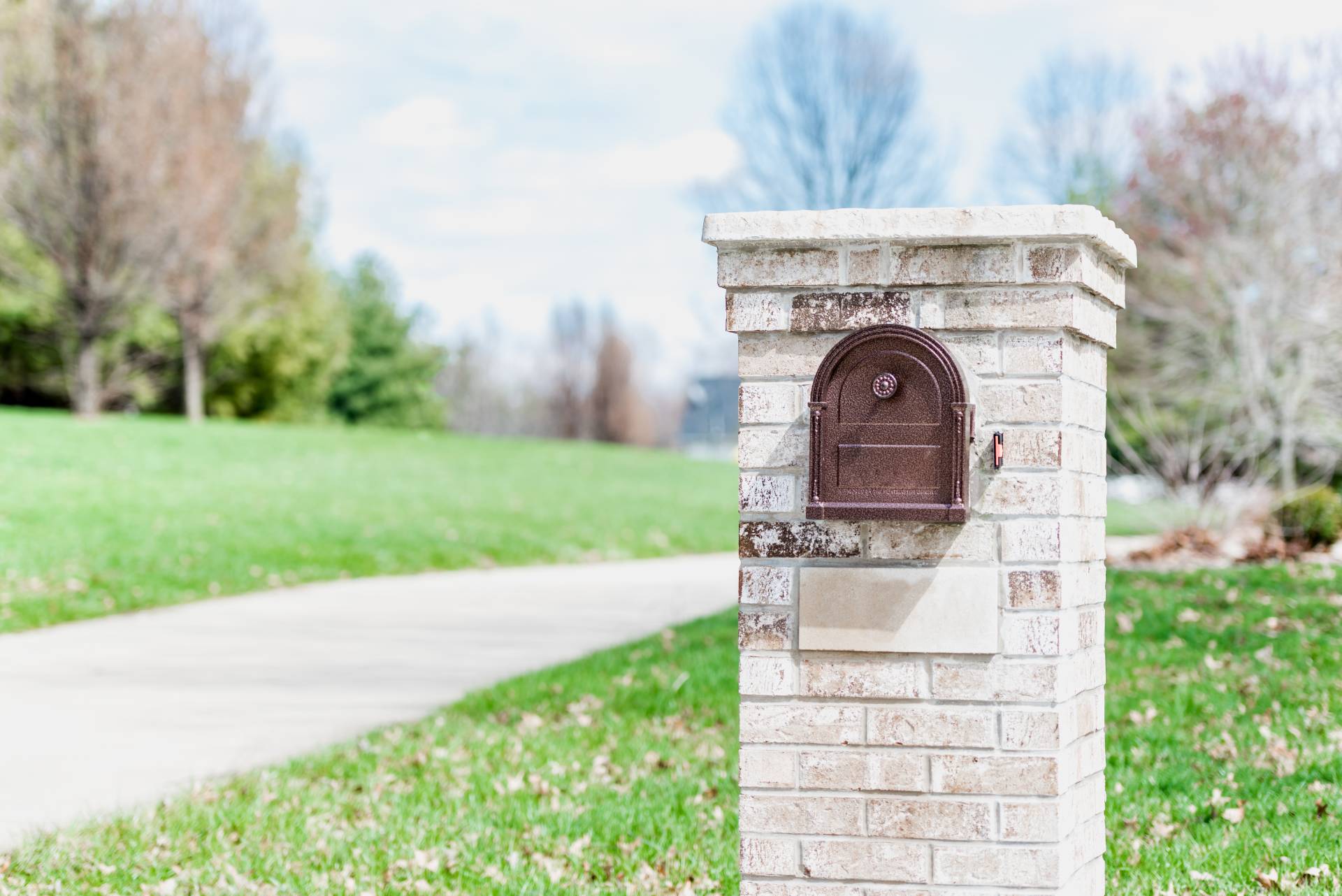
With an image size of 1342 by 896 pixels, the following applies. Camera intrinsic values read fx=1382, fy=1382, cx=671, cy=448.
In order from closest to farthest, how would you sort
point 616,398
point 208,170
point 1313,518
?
point 1313,518 → point 208,170 → point 616,398

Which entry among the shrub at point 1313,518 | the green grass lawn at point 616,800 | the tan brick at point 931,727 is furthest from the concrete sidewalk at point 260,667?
the shrub at point 1313,518

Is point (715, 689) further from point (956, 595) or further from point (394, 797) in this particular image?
point (956, 595)

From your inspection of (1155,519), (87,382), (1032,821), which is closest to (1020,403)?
(1032,821)

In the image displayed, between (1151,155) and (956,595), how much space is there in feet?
63.6

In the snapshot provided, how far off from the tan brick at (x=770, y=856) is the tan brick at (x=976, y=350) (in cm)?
114

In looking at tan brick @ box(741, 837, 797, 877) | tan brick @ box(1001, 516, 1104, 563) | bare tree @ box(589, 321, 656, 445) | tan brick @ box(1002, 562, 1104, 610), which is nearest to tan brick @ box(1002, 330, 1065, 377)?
tan brick @ box(1001, 516, 1104, 563)

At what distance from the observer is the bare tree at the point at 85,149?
24453mm

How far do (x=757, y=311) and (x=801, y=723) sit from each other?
0.94 metres

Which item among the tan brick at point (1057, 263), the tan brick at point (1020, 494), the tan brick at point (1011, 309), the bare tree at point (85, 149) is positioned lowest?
the tan brick at point (1020, 494)

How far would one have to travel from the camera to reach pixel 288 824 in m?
4.85

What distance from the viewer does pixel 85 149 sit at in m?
24.5

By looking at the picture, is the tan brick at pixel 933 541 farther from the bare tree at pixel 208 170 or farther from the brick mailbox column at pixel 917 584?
the bare tree at pixel 208 170

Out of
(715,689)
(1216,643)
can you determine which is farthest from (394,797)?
(1216,643)

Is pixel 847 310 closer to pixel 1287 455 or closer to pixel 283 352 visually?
pixel 1287 455
